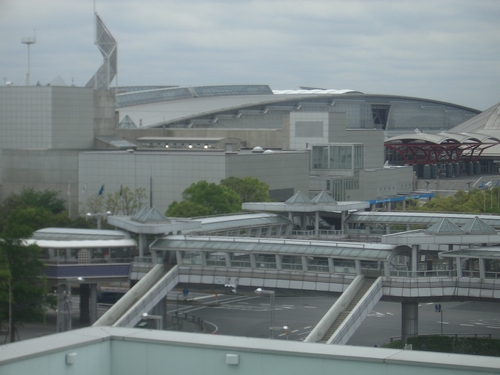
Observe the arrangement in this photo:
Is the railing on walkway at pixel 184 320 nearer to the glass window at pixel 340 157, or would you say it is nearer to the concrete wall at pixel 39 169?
the concrete wall at pixel 39 169

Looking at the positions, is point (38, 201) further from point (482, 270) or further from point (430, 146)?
point (430, 146)

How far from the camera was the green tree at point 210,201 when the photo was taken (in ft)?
210

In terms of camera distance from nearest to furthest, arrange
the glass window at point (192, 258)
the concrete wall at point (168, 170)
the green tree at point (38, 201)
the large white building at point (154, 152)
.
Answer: the glass window at point (192, 258)
the green tree at point (38, 201)
the concrete wall at point (168, 170)
the large white building at point (154, 152)

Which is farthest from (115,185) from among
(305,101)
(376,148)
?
(305,101)

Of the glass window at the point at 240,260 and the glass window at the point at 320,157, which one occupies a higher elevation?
the glass window at the point at 320,157

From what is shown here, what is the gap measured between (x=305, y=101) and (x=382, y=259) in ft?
397

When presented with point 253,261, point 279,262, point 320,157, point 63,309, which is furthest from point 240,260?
point 320,157

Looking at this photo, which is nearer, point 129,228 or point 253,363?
point 253,363

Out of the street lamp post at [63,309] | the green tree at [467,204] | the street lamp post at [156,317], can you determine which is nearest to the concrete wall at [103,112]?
the green tree at [467,204]

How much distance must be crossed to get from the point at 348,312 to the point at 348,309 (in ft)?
1.36

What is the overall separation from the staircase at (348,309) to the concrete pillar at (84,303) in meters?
15.7

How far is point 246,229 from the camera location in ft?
174

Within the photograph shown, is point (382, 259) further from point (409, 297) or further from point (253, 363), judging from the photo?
point (253, 363)

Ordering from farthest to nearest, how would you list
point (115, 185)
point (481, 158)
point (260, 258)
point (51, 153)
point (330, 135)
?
point (481, 158) → point (330, 135) → point (51, 153) → point (115, 185) → point (260, 258)
